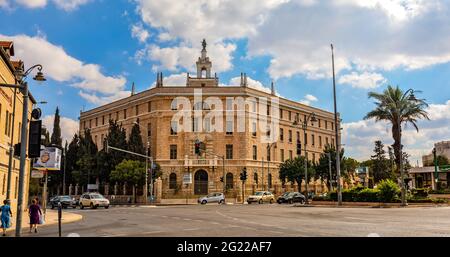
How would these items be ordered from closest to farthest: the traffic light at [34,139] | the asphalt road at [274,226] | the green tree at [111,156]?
the traffic light at [34,139]
the asphalt road at [274,226]
the green tree at [111,156]

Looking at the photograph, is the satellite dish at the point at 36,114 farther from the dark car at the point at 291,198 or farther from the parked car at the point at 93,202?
the dark car at the point at 291,198

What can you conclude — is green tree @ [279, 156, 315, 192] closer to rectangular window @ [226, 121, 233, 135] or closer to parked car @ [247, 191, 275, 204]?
parked car @ [247, 191, 275, 204]

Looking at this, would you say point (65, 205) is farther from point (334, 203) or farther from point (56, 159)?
point (334, 203)

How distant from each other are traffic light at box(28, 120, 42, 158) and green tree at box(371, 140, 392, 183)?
7629 centimetres

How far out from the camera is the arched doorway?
6106 cm

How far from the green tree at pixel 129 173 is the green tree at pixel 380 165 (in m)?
48.0

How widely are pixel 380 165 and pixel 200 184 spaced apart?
4463 centimetres

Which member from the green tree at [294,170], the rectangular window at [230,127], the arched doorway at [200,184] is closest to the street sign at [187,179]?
the arched doorway at [200,184]

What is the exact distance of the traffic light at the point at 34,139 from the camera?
1243 cm

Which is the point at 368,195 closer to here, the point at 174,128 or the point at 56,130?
the point at 174,128

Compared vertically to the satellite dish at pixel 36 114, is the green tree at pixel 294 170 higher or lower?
lower

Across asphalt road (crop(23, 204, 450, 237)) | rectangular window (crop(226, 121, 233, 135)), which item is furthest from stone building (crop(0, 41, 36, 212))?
rectangular window (crop(226, 121, 233, 135))
